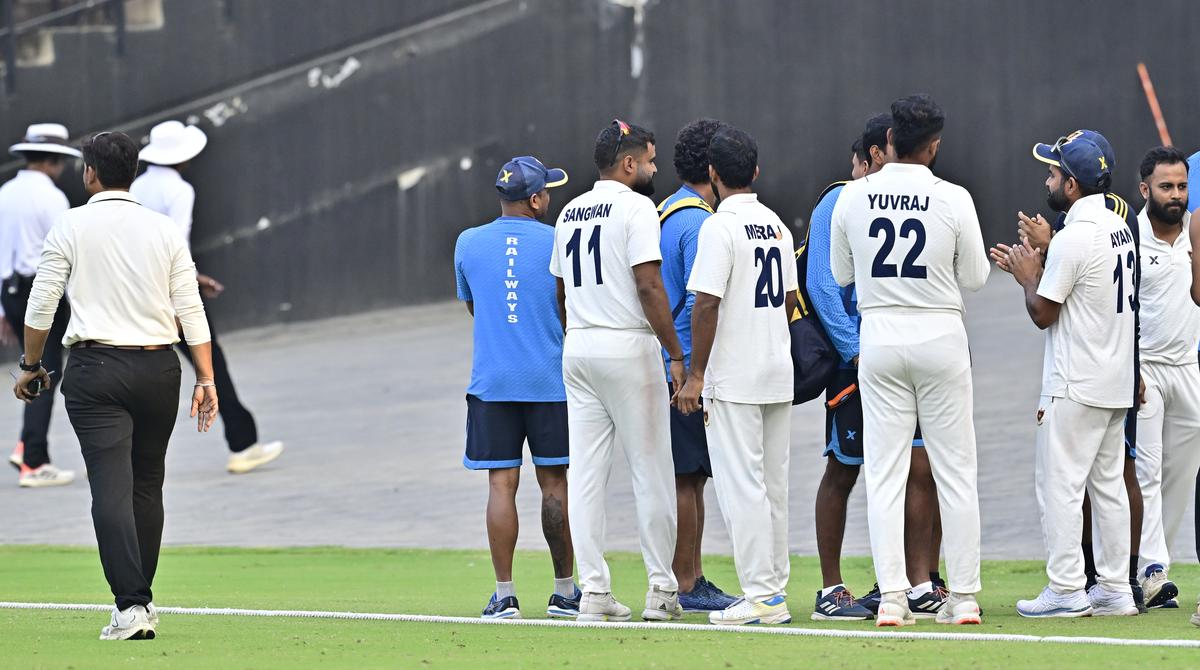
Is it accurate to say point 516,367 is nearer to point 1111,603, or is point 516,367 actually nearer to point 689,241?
point 689,241

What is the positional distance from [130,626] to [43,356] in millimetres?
6137

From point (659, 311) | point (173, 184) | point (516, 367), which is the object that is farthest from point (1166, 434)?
point (173, 184)

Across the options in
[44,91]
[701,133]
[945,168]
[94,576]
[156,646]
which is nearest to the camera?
[156,646]

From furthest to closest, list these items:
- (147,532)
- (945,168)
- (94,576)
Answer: (945,168)
(94,576)
(147,532)

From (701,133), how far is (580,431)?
1300 millimetres

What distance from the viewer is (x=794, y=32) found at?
19.8 metres

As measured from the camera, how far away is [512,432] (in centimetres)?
750

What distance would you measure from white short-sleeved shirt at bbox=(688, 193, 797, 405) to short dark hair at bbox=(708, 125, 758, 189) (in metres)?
0.08

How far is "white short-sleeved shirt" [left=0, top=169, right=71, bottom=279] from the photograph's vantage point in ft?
39.8

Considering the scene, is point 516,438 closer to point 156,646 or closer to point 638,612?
point 638,612

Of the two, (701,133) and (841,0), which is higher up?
(841,0)

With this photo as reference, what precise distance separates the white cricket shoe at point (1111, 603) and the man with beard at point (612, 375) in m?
1.58

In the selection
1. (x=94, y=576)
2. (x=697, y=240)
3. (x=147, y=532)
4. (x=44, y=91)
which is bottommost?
(x=94, y=576)

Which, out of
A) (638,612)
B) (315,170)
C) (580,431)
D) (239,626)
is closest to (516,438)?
(580,431)
